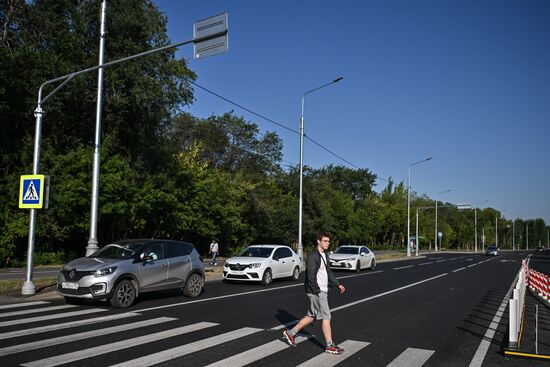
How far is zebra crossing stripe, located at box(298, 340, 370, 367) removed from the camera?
6.55m

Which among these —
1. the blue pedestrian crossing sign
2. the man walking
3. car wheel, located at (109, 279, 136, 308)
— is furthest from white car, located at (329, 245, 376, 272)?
the man walking

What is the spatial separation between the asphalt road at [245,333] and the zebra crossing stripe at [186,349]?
1cm

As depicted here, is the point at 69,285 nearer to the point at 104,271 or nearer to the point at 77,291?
the point at 77,291

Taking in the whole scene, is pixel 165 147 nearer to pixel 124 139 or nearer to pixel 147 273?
pixel 124 139

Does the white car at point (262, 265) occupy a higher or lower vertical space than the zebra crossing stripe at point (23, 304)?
higher

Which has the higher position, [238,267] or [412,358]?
[238,267]

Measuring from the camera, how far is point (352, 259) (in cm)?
2620

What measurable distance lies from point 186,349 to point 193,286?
6.51m

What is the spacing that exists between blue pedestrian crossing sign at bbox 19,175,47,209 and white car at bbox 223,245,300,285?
700 centimetres

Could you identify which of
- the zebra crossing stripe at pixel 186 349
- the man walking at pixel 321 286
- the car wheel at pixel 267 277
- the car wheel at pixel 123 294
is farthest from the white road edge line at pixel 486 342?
the car wheel at pixel 267 277

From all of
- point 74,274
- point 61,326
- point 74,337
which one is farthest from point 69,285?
point 74,337

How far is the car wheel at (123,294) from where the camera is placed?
10883mm

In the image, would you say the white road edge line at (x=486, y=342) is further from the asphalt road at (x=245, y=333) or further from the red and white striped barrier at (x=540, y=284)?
the red and white striped barrier at (x=540, y=284)

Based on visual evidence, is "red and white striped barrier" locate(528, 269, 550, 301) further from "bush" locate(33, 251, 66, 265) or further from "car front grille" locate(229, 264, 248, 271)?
"bush" locate(33, 251, 66, 265)
